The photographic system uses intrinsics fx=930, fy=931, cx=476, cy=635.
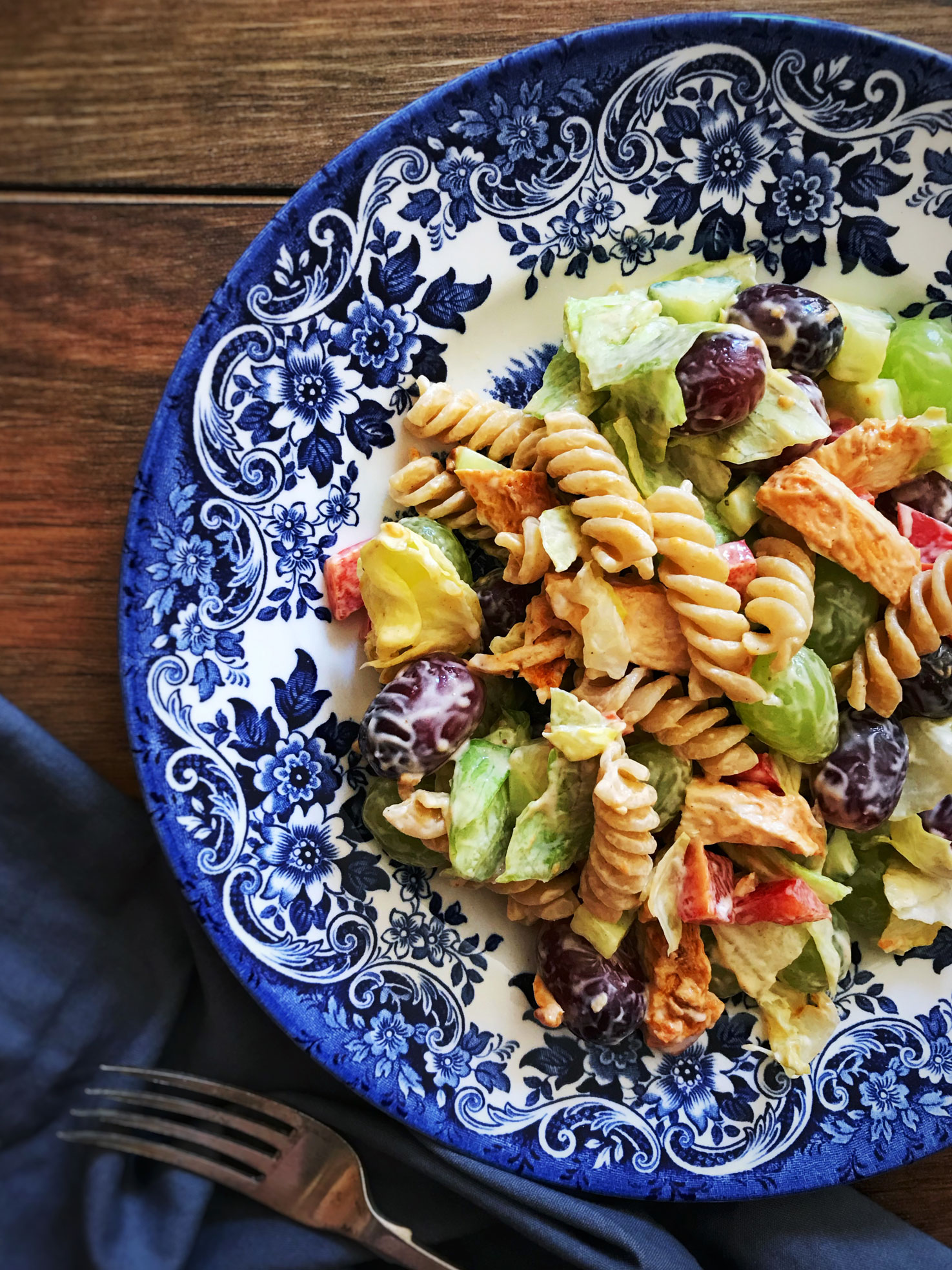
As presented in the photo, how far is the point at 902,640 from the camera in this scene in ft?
4.26

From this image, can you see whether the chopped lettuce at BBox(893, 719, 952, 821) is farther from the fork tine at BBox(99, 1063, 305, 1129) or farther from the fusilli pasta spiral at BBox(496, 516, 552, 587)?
the fork tine at BBox(99, 1063, 305, 1129)

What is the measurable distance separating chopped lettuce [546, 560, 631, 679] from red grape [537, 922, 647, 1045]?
17.4 inches

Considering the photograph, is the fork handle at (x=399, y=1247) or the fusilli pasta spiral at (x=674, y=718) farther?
the fork handle at (x=399, y=1247)

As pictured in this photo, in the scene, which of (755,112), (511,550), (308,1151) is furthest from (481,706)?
(755,112)

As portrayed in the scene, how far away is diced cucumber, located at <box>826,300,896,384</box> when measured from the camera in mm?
1423

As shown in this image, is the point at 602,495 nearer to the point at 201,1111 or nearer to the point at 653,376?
the point at 653,376

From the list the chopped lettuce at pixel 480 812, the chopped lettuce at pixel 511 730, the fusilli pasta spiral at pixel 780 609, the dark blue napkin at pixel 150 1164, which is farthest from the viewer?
the dark blue napkin at pixel 150 1164

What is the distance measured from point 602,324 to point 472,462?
0.92 ft

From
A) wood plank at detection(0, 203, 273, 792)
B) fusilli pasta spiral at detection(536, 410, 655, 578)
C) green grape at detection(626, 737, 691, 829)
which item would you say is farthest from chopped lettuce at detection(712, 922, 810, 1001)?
wood plank at detection(0, 203, 273, 792)

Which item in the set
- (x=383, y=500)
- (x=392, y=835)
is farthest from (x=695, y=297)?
(x=392, y=835)

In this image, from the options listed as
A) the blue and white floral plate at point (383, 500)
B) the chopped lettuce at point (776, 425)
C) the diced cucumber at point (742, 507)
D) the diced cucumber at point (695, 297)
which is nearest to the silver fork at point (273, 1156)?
the blue and white floral plate at point (383, 500)

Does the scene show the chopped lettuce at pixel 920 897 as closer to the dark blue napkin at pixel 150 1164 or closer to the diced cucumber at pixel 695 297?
the dark blue napkin at pixel 150 1164

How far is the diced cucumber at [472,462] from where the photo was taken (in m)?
1.42

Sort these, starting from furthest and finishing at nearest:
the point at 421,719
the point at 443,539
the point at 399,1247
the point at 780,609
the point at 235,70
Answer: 1. the point at 235,70
2. the point at 399,1247
3. the point at 443,539
4. the point at 421,719
5. the point at 780,609
